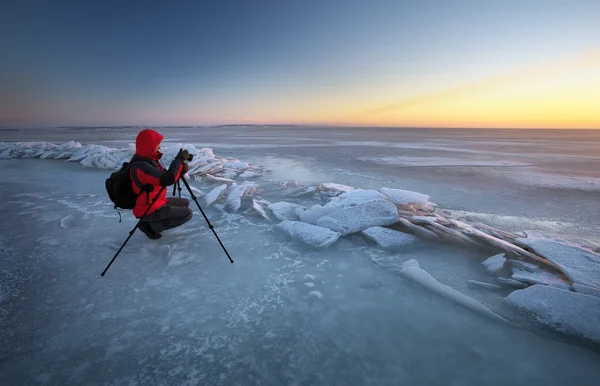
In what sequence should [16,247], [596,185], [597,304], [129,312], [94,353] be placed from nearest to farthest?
[94,353]
[597,304]
[129,312]
[16,247]
[596,185]

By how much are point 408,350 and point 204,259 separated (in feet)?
8.55

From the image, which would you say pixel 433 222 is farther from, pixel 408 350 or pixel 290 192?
pixel 290 192

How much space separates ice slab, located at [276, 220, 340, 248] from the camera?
3.94 meters

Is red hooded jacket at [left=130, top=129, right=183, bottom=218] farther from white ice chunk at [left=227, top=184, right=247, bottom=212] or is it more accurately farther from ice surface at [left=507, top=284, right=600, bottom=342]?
ice surface at [left=507, top=284, right=600, bottom=342]

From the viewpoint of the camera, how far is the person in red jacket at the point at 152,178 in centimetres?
324

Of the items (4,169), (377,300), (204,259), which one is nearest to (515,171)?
(377,300)

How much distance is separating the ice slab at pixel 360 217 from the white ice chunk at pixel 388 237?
0.16 m

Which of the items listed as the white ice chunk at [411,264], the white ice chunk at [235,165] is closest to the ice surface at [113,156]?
the white ice chunk at [235,165]

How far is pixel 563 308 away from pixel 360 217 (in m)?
2.52

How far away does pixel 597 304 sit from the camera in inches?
93.5

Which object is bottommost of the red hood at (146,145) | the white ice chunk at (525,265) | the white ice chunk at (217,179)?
the white ice chunk at (525,265)

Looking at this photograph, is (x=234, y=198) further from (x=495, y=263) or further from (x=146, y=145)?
(x=495, y=263)

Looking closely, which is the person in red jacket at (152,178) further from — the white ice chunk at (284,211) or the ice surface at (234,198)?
the white ice chunk at (284,211)

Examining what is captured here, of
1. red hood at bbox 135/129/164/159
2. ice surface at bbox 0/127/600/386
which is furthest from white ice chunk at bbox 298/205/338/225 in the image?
red hood at bbox 135/129/164/159
